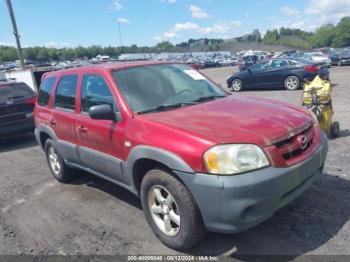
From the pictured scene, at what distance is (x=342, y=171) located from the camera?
493 cm

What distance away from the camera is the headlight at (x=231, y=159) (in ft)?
9.55

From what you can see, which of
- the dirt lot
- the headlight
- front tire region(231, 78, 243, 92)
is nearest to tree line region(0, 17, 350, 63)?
front tire region(231, 78, 243, 92)

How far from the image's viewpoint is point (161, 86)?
4.18 metres

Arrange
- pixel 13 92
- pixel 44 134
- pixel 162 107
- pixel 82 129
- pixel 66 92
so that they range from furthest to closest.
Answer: pixel 13 92
pixel 44 134
pixel 66 92
pixel 82 129
pixel 162 107

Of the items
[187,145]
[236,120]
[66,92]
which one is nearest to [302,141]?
[236,120]

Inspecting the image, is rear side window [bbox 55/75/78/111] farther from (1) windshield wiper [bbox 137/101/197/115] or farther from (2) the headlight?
(2) the headlight

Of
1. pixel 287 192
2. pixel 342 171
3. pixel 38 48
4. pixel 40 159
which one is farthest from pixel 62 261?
pixel 38 48

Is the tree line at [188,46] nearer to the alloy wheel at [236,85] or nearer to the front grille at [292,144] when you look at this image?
the alloy wheel at [236,85]

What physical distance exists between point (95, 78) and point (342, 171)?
11.6ft

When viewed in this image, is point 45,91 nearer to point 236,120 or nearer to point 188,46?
point 236,120

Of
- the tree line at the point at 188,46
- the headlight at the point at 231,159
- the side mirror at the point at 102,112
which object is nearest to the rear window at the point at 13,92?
the side mirror at the point at 102,112

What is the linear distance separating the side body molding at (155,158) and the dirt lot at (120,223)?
683 millimetres

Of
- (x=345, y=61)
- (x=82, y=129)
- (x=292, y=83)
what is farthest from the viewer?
(x=345, y=61)

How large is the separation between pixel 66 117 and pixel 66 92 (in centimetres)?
39
